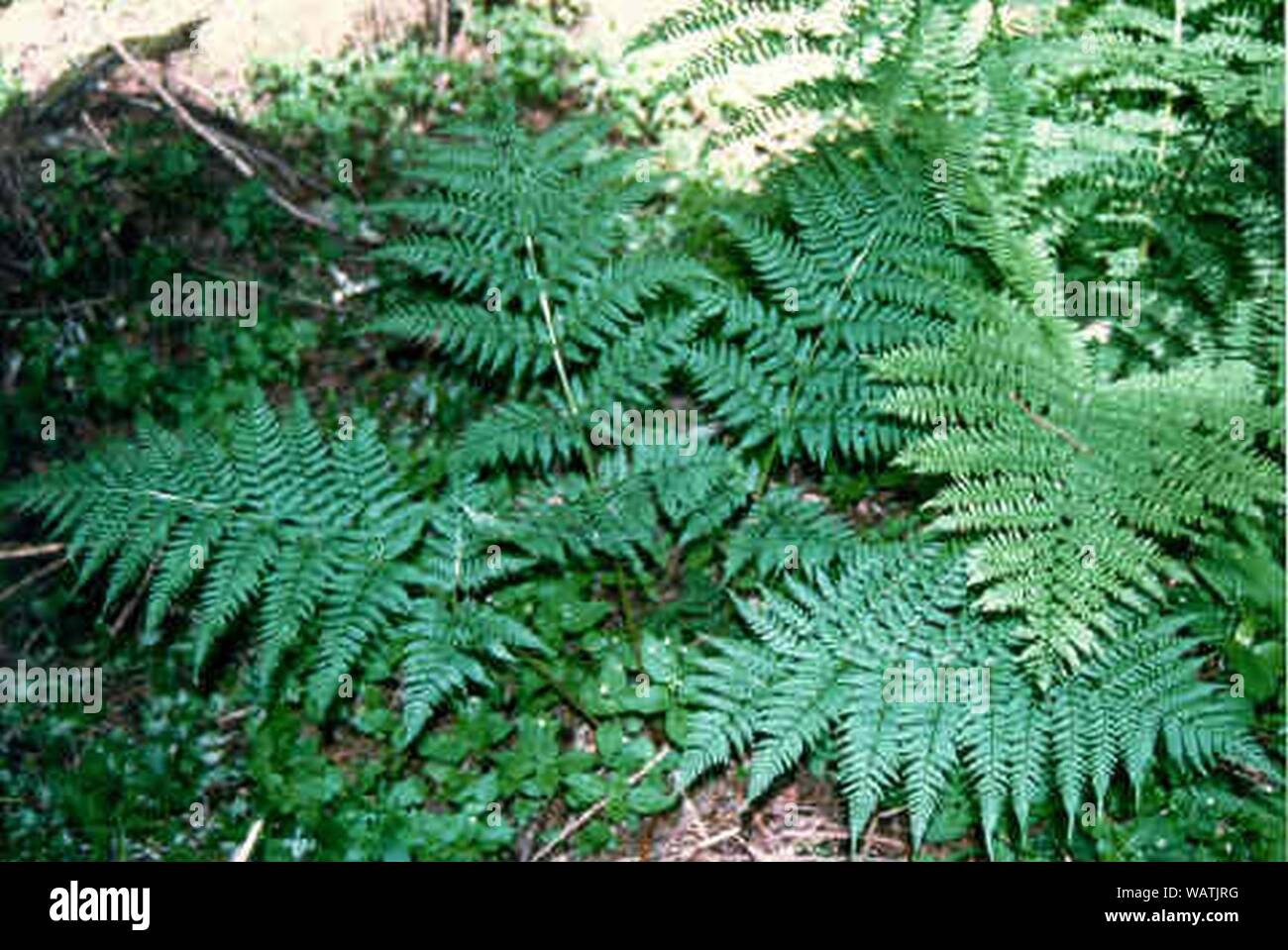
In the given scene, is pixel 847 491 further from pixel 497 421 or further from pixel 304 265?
pixel 304 265

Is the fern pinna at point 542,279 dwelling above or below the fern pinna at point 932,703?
above

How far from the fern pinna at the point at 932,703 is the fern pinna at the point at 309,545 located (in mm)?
623

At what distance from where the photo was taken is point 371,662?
3.74m

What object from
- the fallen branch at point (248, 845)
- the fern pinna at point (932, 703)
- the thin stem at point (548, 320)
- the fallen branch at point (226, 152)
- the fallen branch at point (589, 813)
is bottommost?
the fallen branch at point (248, 845)

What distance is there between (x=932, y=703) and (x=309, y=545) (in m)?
1.71

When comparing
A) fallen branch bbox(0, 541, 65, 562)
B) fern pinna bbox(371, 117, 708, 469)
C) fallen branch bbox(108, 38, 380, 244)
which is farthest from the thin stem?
fallen branch bbox(0, 541, 65, 562)

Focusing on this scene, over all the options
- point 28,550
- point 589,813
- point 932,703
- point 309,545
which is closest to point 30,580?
point 28,550

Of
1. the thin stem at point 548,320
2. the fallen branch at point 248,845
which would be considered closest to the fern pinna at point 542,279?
the thin stem at point 548,320

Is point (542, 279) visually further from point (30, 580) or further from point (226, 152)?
point (30, 580)

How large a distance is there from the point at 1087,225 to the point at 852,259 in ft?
2.28

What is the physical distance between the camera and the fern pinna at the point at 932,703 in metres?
3.12

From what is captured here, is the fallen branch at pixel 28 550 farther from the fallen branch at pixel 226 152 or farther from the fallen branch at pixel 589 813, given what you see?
the fallen branch at pixel 589 813

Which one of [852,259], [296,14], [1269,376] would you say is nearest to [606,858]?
[852,259]

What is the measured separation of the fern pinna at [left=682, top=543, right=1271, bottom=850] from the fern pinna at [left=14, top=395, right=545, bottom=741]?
2.04 feet
